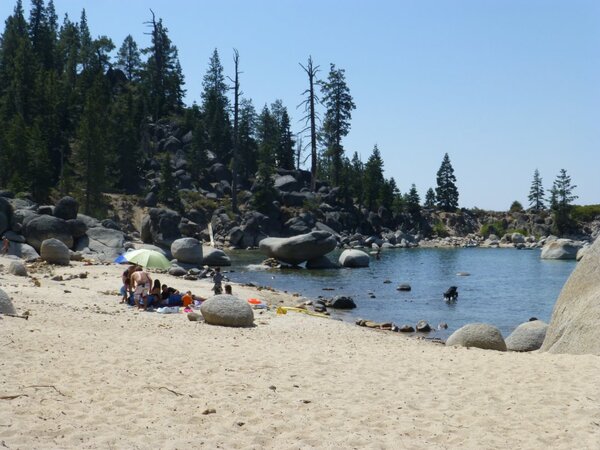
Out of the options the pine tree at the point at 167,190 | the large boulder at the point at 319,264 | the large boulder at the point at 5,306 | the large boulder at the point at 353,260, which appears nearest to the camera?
the large boulder at the point at 5,306

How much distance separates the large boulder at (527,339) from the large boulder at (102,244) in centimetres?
2499

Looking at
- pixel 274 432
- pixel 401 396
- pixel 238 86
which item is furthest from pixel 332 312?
pixel 238 86

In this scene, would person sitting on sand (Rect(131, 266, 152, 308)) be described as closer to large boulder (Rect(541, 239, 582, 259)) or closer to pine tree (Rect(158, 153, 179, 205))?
pine tree (Rect(158, 153, 179, 205))

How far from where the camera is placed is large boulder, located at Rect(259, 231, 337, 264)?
1761 inches

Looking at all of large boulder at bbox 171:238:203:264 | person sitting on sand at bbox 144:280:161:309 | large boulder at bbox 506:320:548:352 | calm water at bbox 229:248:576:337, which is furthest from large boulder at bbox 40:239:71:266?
large boulder at bbox 506:320:548:352

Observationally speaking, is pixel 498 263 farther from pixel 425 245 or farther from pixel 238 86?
pixel 238 86

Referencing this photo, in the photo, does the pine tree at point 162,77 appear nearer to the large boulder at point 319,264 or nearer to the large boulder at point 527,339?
the large boulder at point 319,264

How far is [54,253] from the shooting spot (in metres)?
29.5

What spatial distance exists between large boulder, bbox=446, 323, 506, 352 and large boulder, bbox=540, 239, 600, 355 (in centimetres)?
127

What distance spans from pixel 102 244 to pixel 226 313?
23171mm

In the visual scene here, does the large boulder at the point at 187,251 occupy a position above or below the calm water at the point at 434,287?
above

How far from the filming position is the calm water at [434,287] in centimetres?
2559

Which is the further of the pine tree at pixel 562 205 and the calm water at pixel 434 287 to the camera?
the pine tree at pixel 562 205

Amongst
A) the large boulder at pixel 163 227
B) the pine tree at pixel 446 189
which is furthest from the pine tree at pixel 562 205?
the large boulder at pixel 163 227
